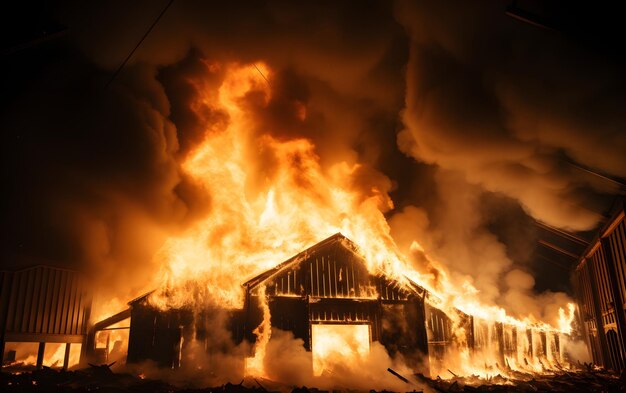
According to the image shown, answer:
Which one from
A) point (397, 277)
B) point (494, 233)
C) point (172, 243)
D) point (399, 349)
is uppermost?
point (494, 233)

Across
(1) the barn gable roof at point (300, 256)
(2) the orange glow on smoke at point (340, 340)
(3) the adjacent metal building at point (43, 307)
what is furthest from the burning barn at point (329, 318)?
(3) the adjacent metal building at point (43, 307)

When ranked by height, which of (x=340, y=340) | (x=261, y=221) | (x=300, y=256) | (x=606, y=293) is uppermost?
(x=261, y=221)

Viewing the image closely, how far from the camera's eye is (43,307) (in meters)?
21.9

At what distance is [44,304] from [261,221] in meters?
11.5

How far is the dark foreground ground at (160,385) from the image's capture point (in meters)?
14.0

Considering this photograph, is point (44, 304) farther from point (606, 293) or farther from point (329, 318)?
point (606, 293)

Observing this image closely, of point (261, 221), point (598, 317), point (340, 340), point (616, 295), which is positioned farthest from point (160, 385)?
point (598, 317)

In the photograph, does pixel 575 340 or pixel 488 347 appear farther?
pixel 575 340

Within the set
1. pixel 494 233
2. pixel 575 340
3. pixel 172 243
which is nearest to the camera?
pixel 172 243

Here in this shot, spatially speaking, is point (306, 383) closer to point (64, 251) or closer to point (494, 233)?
point (64, 251)

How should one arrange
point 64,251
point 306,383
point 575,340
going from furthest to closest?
point 575,340 → point 64,251 → point 306,383

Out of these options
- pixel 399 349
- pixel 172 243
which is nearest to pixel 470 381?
pixel 399 349

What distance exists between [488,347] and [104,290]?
838 inches

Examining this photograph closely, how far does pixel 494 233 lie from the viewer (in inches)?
1277
